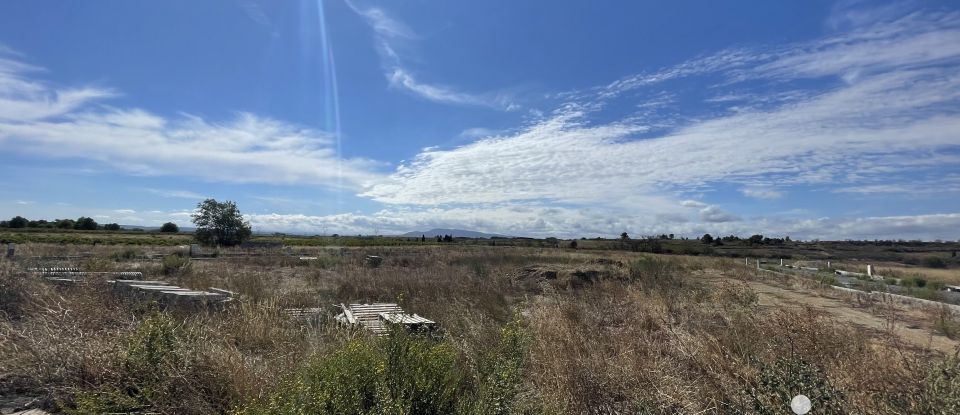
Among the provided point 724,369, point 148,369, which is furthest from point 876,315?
point 148,369

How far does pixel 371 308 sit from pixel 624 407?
21.2 ft

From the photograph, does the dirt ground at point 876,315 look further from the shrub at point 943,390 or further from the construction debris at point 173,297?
the construction debris at point 173,297

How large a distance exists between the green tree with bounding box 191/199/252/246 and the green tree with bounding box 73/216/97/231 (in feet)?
234

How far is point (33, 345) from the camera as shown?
15.9ft

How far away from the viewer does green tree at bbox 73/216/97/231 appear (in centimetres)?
10762

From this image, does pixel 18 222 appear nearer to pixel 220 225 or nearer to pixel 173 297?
pixel 220 225

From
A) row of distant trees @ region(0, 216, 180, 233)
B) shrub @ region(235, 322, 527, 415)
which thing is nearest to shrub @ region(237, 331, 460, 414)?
shrub @ region(235, 322, 527, 415)

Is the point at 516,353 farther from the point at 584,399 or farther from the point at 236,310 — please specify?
the point at 236,310

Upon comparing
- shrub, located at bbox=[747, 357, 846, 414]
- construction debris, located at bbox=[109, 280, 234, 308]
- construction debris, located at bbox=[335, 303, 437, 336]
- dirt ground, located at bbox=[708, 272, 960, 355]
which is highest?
shrub, located at bbox=[747, 357, 846, 414]

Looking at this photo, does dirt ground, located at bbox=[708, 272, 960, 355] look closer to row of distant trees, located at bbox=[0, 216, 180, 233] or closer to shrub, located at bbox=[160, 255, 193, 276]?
shrub, located at bbox=[160, 255, 193, 276]

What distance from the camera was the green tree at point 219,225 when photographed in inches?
2306

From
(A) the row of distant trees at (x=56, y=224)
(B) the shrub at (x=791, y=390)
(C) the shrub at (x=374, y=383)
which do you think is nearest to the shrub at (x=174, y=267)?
(C) the shrub at (x=374, y=383)

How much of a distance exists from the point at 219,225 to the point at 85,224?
248 feet

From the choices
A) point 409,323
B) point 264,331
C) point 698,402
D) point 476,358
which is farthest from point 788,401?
point 264,331
